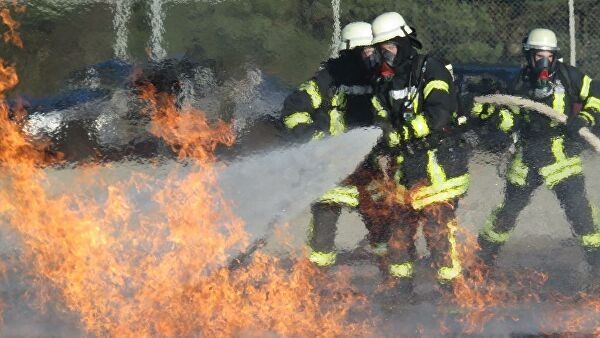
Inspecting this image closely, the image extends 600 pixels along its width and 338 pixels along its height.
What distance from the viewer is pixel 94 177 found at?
7305mm

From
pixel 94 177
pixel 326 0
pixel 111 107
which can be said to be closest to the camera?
pixel 94 177

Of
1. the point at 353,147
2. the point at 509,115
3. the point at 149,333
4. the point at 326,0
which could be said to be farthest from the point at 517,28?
the point at 149,333

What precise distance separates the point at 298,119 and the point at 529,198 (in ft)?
6.23

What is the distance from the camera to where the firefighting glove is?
6359 mm

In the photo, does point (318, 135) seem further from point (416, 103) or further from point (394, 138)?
point (416, 103)

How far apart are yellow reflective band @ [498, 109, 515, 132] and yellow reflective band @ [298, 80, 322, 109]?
1385mm

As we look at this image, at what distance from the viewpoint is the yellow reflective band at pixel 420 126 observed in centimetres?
591

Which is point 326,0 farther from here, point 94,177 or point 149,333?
point 149,333

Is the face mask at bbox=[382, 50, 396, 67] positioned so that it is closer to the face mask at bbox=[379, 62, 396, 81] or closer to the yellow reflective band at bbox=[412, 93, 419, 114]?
the face mask at bbox=[379, 62, 396, 81]

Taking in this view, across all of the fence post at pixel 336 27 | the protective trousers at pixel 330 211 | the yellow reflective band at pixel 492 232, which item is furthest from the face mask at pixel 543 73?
the fence post at pixel 336 27

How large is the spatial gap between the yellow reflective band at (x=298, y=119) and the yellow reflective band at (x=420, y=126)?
2.67 ft

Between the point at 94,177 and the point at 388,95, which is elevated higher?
the point at 388,95

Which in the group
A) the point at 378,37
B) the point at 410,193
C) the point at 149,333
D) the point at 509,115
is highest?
the point at 378,37

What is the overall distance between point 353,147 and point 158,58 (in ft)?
11.6
